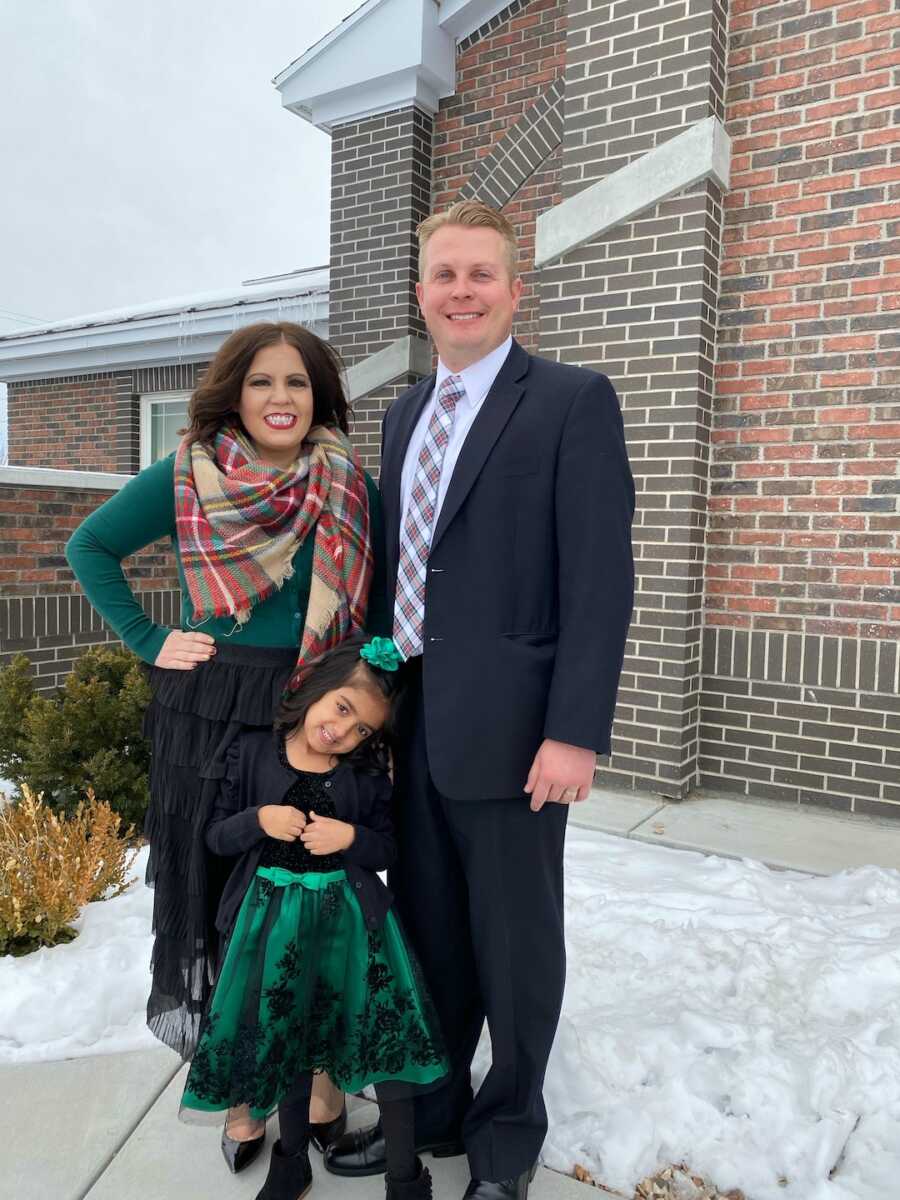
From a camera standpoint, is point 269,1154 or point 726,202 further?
point 726,202

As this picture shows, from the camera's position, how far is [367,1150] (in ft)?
6.98

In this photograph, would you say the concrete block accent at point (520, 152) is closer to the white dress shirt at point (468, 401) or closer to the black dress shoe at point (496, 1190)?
the white dress shirt at point (468, 401)

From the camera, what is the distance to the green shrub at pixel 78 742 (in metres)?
3.86

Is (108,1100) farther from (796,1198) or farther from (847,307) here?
(847,307)

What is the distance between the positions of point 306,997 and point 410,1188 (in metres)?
0.47

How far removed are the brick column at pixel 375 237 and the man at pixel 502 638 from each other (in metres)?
4.58

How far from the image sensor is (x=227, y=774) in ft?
6.78

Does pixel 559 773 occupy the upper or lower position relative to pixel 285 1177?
upper

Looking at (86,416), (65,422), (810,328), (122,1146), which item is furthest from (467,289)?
(65,422)

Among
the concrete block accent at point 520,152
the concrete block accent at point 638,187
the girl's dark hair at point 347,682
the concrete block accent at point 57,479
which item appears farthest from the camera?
the concrete block accent at point 520,152

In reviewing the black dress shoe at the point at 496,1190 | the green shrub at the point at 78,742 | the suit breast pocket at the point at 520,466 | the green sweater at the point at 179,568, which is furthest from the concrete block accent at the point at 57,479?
the black dress shoe at the point at 496,1190

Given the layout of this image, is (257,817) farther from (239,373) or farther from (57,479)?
(57,479)

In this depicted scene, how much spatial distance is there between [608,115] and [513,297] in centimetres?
336

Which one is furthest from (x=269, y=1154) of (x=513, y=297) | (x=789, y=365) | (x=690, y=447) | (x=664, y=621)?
(x=789, y=365)
